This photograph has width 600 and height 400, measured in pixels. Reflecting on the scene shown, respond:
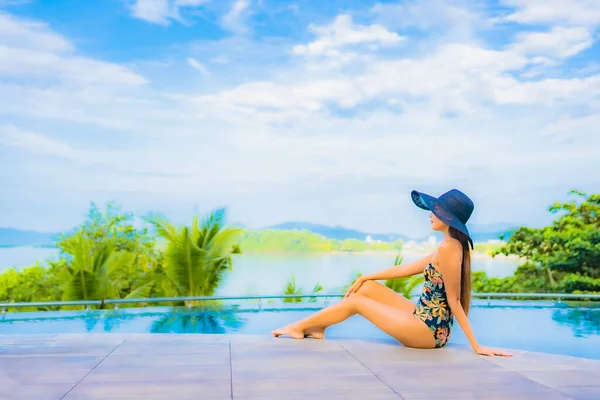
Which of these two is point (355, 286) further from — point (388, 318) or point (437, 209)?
point (437, 209)

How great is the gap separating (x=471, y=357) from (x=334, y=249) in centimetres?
2275

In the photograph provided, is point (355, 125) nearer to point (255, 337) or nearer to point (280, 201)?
point (280, 201)

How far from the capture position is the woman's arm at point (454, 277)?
4.82 metres

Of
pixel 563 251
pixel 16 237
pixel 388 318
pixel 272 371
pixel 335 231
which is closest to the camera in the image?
pixel 272 371

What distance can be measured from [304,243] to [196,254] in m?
17.3

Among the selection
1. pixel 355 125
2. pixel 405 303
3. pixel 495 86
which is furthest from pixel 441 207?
pixel 355 125

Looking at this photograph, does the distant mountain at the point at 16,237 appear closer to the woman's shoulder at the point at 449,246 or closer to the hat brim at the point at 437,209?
the hat brim at the point at 437,209

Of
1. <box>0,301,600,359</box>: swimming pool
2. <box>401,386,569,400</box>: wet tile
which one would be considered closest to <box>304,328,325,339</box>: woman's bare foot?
<box>0,301,600,359</box>: swimming pool

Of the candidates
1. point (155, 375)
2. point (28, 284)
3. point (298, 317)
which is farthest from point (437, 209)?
point (28, 284)

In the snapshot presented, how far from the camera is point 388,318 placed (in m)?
5.14

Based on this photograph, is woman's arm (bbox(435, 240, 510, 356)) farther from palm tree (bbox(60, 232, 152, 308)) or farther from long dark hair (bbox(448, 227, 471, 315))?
palm tree (bbox(60, 232, 152, 308))

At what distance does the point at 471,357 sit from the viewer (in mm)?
4785

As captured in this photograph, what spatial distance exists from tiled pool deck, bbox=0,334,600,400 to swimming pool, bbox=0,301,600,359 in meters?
1.99

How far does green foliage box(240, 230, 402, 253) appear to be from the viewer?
26.1m
